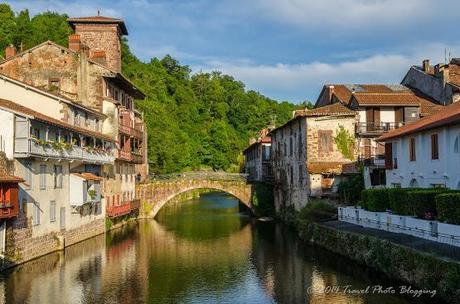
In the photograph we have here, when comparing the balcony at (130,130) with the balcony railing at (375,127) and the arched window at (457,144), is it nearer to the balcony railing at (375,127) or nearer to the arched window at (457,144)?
the balcony railing at (375,127)

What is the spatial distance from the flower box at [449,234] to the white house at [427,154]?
743cm

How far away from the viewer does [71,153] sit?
39812mm

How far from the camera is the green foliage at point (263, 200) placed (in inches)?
2665

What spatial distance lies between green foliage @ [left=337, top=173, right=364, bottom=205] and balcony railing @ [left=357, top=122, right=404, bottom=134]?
4.43 m

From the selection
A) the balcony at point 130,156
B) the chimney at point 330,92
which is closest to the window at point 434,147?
the chimney at point 330,92

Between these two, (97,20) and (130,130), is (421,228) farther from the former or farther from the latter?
(97,20)

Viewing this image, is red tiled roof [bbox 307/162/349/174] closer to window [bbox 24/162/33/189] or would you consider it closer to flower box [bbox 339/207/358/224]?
flower box [bbox 339/207/358/224]

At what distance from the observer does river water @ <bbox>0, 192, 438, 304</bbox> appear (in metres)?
26.0

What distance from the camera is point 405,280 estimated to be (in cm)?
2564

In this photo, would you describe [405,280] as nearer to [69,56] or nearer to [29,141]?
[29,141]

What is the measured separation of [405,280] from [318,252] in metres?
12.6

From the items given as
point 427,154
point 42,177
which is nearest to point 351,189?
point 427,154

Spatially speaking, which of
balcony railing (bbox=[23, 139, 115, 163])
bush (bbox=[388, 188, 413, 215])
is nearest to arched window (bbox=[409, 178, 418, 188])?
bush (bbox=[388, 188, 413, 215])

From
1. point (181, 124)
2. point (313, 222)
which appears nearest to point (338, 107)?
point (313, 222)
